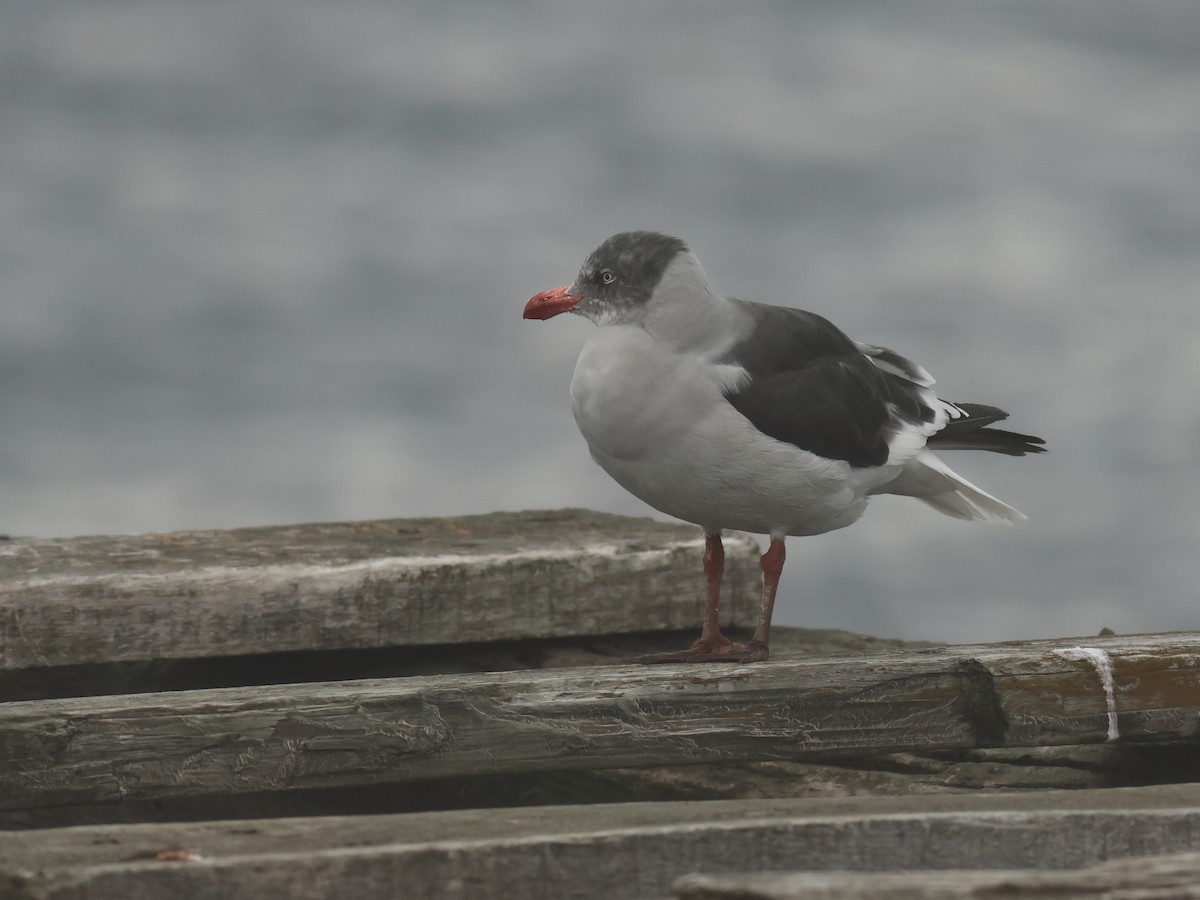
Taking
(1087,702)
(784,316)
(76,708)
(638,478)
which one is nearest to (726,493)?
(638,478)

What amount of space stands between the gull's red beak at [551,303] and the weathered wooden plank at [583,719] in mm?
1164

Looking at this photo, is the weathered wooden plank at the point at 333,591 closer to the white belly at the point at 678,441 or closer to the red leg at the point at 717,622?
the red leg at the point at 717,622

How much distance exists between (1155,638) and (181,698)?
7.86 ft

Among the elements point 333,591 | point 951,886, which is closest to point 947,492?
point 333,591

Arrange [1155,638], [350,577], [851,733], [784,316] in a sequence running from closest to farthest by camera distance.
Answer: [851,733] < [1155,638] < [784,316] < [350,577]

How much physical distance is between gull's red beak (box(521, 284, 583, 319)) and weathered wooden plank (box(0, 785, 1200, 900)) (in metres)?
1.97

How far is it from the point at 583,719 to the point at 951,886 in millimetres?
1612

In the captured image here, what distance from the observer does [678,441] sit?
4133 mm

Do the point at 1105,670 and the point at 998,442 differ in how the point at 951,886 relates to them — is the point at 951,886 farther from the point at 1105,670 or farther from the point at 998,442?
the point at 998,442

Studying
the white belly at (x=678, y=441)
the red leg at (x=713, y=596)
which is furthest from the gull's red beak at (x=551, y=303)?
the red leg at (x=713, y=596)

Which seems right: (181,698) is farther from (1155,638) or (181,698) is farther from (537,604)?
(1155,638)

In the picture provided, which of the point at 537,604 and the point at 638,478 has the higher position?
the point at 638,478

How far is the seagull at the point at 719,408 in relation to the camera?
13.6 ft

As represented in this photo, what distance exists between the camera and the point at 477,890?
2539mm
